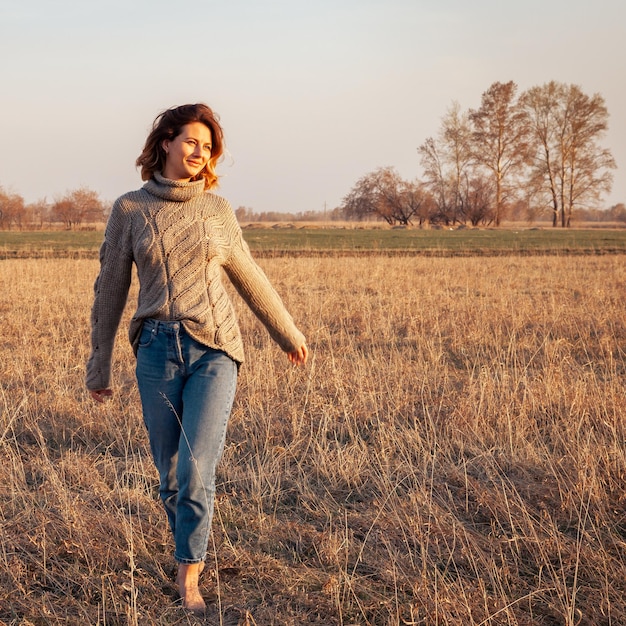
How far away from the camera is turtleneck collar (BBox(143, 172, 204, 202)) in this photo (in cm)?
297

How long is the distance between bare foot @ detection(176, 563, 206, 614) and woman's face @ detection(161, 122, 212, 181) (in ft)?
5.03

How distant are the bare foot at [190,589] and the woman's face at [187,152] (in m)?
1.53

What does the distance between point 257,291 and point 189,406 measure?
0.60m

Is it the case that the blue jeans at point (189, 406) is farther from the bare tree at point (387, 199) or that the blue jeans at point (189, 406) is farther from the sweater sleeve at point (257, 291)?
the bare tree at point (387, 199)

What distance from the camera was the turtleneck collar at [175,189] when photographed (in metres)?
2.97

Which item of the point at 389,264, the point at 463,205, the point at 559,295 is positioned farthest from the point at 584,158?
the point at 559,295

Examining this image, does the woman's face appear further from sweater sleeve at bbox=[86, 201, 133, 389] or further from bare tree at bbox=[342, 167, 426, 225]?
bare tree at bbox=[342, 167, 426, 225]

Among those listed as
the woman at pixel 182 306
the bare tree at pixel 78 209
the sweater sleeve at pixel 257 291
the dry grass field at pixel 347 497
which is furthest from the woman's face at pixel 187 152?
the bare tree at pixel 78 209

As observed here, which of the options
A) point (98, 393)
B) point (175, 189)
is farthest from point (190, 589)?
point (175, 189)

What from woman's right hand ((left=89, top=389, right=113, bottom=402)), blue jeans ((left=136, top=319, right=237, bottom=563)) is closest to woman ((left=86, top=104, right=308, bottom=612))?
blue jeans ((left=136, top=319, right=237, bottom=563))

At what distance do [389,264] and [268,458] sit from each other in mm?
14838

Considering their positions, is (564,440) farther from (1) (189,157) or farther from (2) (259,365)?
(1) (189,157)

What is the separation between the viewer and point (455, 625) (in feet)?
Result: 8.99

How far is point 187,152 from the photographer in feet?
9.77
